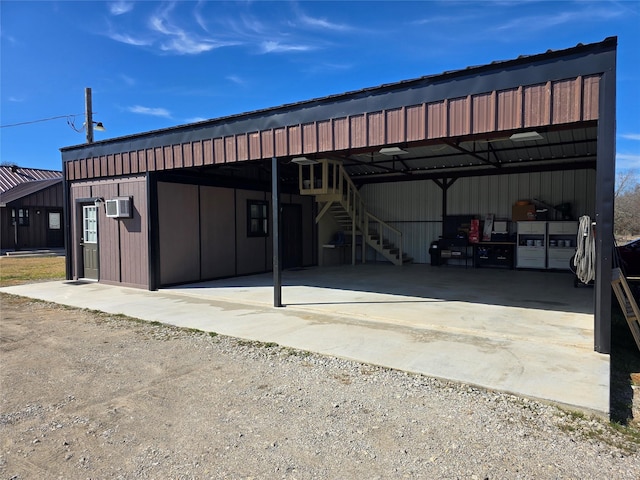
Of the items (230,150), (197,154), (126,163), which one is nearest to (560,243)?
(230,150)

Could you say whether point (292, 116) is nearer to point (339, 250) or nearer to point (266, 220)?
point (266, 220)

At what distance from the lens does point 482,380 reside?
145 inches

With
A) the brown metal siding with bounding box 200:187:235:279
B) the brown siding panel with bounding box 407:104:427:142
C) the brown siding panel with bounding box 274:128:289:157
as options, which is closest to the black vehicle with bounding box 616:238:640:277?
the brown siding panel with bounding box 407:104:427:142

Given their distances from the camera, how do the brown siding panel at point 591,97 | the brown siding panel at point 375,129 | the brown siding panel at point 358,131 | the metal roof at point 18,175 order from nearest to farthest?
the brown siding panel at point 591,97, the brown siding panel at point 375,129, the brown siding panel at point 358,131, the metal roof at point 18,175

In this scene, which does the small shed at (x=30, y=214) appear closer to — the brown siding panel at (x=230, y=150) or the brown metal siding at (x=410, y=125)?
the brown metal siding at (x=410, y=125)

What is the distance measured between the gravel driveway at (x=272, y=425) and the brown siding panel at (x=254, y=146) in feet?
13.2

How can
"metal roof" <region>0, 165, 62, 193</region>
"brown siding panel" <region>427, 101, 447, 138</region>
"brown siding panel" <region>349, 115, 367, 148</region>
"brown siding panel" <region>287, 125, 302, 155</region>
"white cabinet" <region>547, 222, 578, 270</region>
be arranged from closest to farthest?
"brown siding panel" <region>427, 101, 447, 138</region> < "brown siding panel" <region>349, 115, 367, 148</region> < "brown siding panel" <region>287, 125, 302, 155</region> < "white cabinet" <region>547, 222, 578, 270</region> < "metal roof" <region>0, 165, 62, 193</region>

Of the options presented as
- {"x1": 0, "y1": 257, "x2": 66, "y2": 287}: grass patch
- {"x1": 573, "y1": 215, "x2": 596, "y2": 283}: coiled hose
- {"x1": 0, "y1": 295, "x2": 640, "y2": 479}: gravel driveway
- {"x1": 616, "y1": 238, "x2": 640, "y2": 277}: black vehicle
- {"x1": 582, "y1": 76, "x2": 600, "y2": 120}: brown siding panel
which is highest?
{"x1": 582, "y1": 76, "x2": 600, "y2": 120}: brown siding panel

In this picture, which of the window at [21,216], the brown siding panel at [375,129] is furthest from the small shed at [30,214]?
the brown siding panel at [375,129]

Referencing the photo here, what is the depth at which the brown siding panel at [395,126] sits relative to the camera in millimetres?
5875

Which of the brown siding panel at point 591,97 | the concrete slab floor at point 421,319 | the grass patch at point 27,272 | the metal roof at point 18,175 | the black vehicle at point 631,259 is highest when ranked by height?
the metal roof at point 18,175

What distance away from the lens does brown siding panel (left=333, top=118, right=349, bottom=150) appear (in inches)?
252

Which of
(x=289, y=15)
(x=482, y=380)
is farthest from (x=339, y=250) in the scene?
(x=482, y=380)

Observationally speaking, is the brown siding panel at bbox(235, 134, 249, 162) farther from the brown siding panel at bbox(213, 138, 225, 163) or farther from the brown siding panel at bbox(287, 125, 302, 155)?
the brown siding panel at bbox(287, 125, 302, 155)
